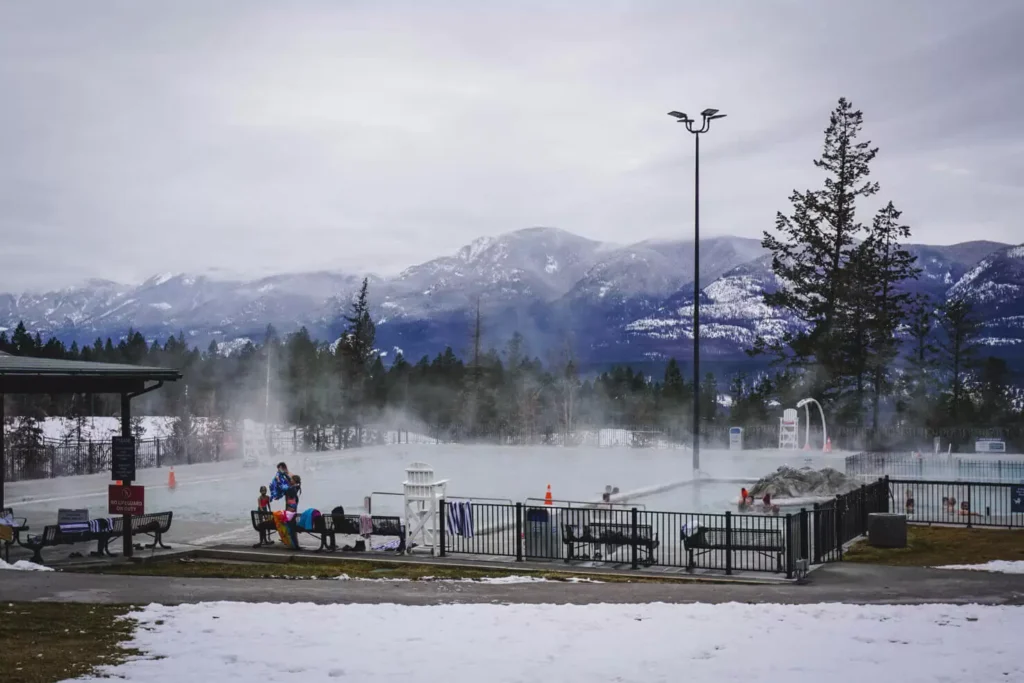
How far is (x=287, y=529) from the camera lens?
63.9 ft

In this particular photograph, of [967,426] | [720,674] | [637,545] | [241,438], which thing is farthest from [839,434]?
[720,674]

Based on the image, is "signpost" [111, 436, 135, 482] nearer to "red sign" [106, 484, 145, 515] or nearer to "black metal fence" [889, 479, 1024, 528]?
"red sign" [106, 484, 145, 515]

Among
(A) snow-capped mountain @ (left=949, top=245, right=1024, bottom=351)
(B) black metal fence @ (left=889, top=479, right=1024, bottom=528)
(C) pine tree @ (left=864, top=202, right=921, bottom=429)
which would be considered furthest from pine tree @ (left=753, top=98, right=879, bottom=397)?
(A) snow-capped mountain @ (left=949, top=245, right=1024, bottom=351)

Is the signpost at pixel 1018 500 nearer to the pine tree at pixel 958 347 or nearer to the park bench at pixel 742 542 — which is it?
the park bench at pixel 742 542

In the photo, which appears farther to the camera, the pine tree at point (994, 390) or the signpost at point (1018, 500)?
the pine tree at point (994, 390)

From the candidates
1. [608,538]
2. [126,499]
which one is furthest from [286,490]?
[608,538]

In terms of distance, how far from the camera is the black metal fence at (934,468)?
38562 millimetres

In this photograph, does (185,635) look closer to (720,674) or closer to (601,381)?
(720,674)

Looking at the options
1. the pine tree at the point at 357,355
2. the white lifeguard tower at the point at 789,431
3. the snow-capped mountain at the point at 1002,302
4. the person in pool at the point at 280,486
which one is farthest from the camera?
the snow-capped mountain at the point at 1002,302

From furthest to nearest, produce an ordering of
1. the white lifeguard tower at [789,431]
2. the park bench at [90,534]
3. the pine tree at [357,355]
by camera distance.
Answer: the pine tree at [357,355] < the white lifeguard tower at [789,431] < the park bench at [90,534]

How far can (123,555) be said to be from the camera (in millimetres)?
18359

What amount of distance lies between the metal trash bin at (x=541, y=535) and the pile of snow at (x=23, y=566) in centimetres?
828

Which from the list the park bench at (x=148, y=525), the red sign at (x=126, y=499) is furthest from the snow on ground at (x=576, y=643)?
the park bench at (x=148, y=525)

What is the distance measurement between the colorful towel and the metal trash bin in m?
4.58
